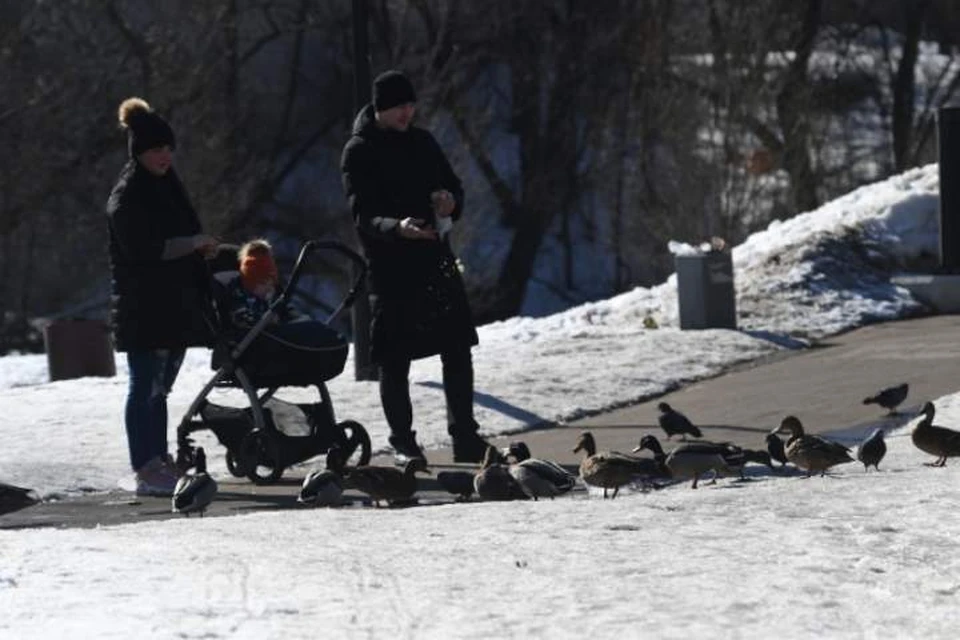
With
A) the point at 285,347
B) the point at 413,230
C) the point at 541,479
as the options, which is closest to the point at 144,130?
the point at 285,347

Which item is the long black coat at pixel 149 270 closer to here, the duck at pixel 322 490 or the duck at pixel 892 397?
the duck at pixel 322 490

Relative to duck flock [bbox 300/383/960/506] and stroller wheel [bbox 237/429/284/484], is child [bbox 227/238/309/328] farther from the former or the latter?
duck flock [bbox 300/383/960/506]

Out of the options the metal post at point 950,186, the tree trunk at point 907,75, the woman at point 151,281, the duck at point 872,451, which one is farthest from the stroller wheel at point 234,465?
the tree trunk at point 907,75

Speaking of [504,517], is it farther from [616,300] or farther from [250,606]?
[616,300]

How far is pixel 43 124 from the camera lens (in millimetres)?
37812

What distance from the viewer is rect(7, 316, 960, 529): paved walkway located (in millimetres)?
11008

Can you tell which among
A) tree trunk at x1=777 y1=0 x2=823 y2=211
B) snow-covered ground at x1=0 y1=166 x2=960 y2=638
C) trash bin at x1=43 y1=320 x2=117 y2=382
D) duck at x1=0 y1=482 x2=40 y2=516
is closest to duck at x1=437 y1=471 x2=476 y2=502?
snow-covered ground at x1=0 y1=166 x2=960 y2=638

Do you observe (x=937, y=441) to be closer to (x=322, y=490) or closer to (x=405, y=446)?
(x=405, y=446)

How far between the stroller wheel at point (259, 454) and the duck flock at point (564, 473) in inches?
21.9

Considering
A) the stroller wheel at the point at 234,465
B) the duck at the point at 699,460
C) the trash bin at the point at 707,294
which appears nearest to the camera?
the duck at the point at 699,460

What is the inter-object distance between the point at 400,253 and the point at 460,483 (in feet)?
6.07

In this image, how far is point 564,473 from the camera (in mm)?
10320

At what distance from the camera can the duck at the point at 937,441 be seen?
10891 millimetres

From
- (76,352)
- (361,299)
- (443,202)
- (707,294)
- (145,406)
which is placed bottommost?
(76,352)
